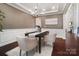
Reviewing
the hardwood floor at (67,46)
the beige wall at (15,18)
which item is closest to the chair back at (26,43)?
the beige wall at (15,18)

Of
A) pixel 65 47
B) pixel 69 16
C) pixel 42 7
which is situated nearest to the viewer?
pixel 65 47

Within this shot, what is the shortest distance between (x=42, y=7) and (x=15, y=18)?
548mm

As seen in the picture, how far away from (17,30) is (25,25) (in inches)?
7.7

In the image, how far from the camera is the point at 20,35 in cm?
184

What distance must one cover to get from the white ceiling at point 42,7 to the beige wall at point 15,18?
0.09m

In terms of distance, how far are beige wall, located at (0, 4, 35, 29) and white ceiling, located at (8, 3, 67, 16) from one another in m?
0.09

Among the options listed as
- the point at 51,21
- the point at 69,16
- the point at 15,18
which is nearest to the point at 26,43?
the point at 15,18

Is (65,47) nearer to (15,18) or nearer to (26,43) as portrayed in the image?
(26,43)

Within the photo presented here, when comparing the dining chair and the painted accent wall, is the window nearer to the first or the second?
the painted accent wall

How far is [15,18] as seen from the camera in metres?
1.88

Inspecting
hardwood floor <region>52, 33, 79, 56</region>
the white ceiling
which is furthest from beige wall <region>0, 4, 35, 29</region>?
hardwood floor <region>52, 33, 79, 56</region>

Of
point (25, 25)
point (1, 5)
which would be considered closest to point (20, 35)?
point (25, 25)

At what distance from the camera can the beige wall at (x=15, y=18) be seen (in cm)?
176

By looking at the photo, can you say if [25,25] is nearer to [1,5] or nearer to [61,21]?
[1,5]
